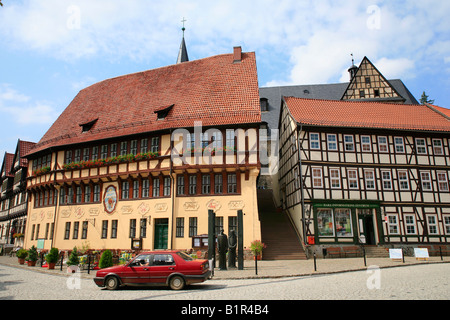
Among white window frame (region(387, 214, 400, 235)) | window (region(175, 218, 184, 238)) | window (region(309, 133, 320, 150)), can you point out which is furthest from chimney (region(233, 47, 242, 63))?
white window frame (region(387, 214, 400, 235))

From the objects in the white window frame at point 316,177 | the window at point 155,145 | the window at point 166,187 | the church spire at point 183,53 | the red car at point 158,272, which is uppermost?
the church spire at point 183,53

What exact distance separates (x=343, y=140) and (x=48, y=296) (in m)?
22.5

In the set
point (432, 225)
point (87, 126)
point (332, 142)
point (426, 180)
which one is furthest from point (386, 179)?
point (87, 126)

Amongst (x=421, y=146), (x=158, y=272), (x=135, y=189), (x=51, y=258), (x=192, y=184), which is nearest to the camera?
(x=158, y=272)

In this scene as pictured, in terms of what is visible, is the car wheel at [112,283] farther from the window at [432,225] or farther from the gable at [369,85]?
the gable at [369,85]

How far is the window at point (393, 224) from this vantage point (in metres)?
25.8

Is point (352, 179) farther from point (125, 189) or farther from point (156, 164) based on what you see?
point (125, 189)

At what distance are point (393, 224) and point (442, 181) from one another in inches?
224

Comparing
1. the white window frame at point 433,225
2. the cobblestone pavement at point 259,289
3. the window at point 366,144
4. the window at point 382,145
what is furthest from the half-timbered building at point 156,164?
the white window frame at point 433,225

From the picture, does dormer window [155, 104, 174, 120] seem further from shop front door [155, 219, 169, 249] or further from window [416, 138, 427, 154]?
window [416, 138, 427, 154]

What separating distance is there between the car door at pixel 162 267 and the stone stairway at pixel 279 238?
11449 mm

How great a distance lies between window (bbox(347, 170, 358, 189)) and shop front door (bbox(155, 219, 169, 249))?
13567 mm

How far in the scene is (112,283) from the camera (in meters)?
12.3
